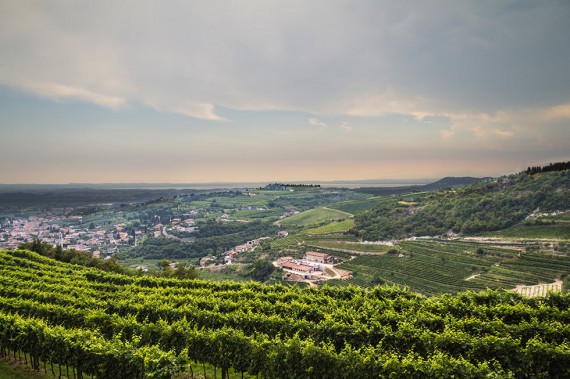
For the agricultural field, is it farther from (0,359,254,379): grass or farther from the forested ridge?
(0,359,254,379): grass

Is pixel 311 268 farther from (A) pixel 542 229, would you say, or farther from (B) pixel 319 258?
(A) pixel 542 229

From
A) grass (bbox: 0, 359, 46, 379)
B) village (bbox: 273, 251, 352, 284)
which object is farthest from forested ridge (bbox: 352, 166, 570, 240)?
grass (bbox: 0, 359, 46, 379)

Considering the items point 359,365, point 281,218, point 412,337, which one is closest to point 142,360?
point 359,365

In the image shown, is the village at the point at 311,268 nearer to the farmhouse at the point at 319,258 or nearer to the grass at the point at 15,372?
the farmhouse at the point at 319,258

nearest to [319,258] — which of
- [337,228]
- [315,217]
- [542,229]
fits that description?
[337,228]

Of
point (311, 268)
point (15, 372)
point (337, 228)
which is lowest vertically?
point (311, 268)
